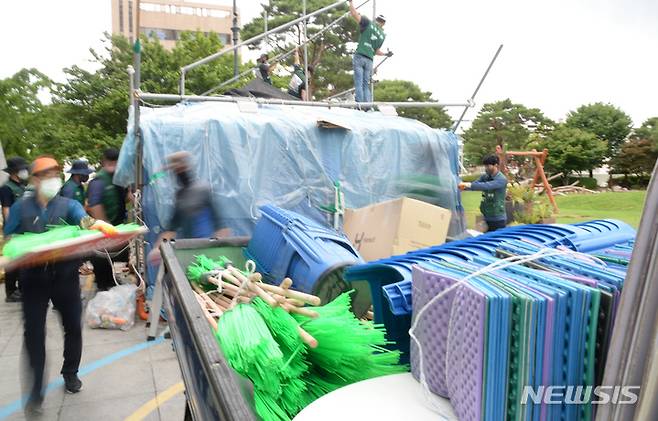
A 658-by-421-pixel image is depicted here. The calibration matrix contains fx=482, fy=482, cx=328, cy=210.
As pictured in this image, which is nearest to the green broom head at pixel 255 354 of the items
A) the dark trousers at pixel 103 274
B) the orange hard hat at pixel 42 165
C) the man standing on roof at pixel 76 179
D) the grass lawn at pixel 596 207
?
the orange hard hat at pixel 42 165

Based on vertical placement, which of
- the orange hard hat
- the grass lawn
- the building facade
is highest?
the building facade

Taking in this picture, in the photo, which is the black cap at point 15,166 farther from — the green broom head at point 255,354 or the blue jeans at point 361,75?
the green broom head at point 255,354

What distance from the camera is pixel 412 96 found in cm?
4047

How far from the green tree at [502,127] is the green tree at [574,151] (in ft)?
19.4

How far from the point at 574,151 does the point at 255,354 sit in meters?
34.5

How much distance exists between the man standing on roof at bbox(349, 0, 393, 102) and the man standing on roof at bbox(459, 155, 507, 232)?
11.0 ft

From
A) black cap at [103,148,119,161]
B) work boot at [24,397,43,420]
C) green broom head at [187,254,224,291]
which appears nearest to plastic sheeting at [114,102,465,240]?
black cap at [103,148,119,161]

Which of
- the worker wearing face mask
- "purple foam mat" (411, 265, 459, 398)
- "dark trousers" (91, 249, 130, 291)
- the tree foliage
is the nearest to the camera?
"purple foam mat" (411, 265, 459, 398)

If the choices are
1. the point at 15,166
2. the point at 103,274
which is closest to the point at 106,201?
the point at 103,274

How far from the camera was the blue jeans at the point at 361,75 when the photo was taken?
29.4 ft

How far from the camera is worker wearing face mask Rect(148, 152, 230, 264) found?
4.92 meters

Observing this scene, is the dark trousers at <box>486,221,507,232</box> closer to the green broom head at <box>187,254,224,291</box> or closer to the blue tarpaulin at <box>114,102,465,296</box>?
the blue tarpaulin at <box>114,102,465,296</box>

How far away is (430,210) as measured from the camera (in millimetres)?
6227

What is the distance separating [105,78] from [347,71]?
43.5 feet
